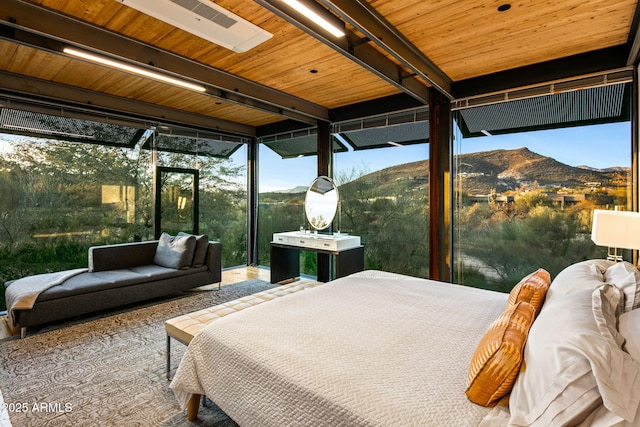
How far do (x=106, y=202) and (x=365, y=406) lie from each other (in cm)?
479

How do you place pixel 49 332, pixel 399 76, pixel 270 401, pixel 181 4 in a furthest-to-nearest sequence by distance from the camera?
pixel 399 76
pixel 49 332
pixel 181 4
pixel 270 401

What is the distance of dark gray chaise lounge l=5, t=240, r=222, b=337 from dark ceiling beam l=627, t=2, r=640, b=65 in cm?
482

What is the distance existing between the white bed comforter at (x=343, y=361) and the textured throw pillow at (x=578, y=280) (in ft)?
1.32

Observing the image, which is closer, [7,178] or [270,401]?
[270,401]

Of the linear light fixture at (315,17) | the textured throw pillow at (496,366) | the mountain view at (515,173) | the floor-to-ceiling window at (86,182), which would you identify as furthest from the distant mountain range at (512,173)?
the floor-to-ceiling window at (86,182)

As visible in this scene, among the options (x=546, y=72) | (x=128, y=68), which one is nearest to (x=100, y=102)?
(x=128, y=68)

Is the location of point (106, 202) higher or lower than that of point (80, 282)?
higher

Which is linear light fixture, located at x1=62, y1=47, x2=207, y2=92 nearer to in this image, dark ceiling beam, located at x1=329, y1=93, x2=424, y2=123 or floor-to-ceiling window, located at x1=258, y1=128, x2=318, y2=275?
dark ceiling beam, located at x1=329, y1=93, x2=424, y2=123

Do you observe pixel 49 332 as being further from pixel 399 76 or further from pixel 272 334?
pixel 399 76

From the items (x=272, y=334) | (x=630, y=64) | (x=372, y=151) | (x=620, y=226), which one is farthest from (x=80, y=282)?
(x=630, y=64)

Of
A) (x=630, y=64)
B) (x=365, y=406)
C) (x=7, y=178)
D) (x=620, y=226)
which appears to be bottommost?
(x=365, y=406)

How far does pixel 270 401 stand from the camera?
1.37 m

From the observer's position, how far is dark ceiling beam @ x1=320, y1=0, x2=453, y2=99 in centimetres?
214

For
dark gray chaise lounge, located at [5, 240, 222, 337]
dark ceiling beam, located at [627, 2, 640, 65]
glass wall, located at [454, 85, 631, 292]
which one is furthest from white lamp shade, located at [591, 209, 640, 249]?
dark gray chaise lounge, located at [5, 240, 222, 337]
